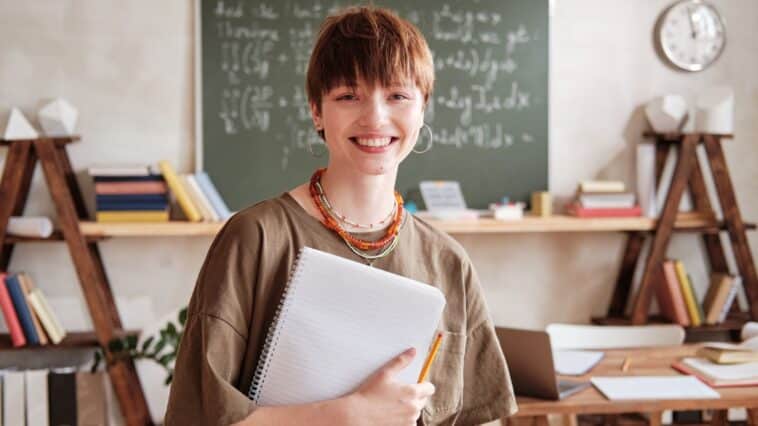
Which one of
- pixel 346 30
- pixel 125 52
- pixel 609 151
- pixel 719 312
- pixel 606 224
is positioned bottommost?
pixel 719 312

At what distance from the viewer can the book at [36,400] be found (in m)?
3.20

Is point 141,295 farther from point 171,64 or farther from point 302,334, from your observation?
point 302,334

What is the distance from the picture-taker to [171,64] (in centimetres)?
341

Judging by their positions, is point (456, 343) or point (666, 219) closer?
point (456, 343)

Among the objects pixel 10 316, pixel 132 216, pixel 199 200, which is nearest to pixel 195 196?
pixel 199 200

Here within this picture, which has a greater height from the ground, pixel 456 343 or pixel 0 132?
pixel 0 132

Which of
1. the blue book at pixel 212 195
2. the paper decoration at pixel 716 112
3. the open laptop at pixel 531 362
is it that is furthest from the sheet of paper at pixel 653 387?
the blue book at pixel 212 195

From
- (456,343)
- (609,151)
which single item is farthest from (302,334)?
(609,151)

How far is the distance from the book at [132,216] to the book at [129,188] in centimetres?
8

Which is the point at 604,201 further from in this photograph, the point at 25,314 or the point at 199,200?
the point at 25,314

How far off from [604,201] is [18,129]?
8.01ft

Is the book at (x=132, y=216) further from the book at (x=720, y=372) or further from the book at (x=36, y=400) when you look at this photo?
the book at (x=720, y=372)

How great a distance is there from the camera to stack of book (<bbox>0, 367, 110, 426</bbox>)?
3.19 meters

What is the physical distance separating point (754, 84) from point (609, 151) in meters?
0.77
